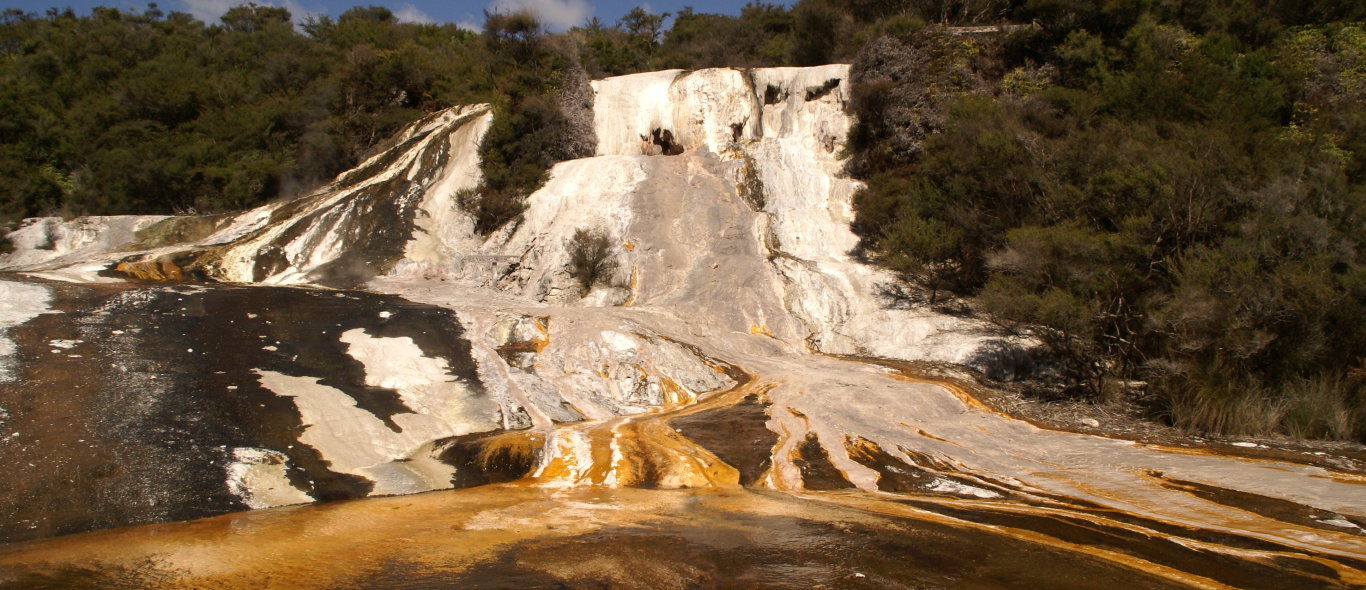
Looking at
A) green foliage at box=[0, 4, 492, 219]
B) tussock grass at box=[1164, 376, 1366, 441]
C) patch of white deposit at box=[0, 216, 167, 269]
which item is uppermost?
green foliage at box=[0, 4, 492, 219]

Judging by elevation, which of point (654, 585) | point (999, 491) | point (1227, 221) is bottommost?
point (999, 491)

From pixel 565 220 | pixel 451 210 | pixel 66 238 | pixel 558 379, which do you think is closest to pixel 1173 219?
pixel 558 379

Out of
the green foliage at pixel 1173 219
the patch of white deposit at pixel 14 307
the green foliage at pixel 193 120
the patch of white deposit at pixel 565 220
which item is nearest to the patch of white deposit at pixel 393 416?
the patch of white deposit at pixel 14 307

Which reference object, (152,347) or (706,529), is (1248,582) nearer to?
(706,529)

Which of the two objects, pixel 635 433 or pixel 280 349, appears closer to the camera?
pixel 635 433

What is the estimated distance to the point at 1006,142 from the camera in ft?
51.0

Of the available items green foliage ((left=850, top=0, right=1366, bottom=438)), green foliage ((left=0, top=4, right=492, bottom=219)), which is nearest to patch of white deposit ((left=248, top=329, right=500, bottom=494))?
green foliage ((left=850, top=0, right=1366, bottom=438))

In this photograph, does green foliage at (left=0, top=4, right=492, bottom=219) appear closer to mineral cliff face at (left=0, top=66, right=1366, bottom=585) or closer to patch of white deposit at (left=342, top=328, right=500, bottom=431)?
mineral cliff face at (left=0, top=66, right=1366, bottom=585)

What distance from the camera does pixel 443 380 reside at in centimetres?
1043

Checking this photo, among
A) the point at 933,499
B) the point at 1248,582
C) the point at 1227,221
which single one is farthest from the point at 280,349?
the point at 1227,221

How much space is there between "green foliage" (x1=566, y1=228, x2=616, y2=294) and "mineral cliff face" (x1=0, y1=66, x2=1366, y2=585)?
1.14 feet

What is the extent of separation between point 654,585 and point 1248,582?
375 cm

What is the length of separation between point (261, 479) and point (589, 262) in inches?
447

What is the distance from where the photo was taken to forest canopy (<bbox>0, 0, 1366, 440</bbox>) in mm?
10602
